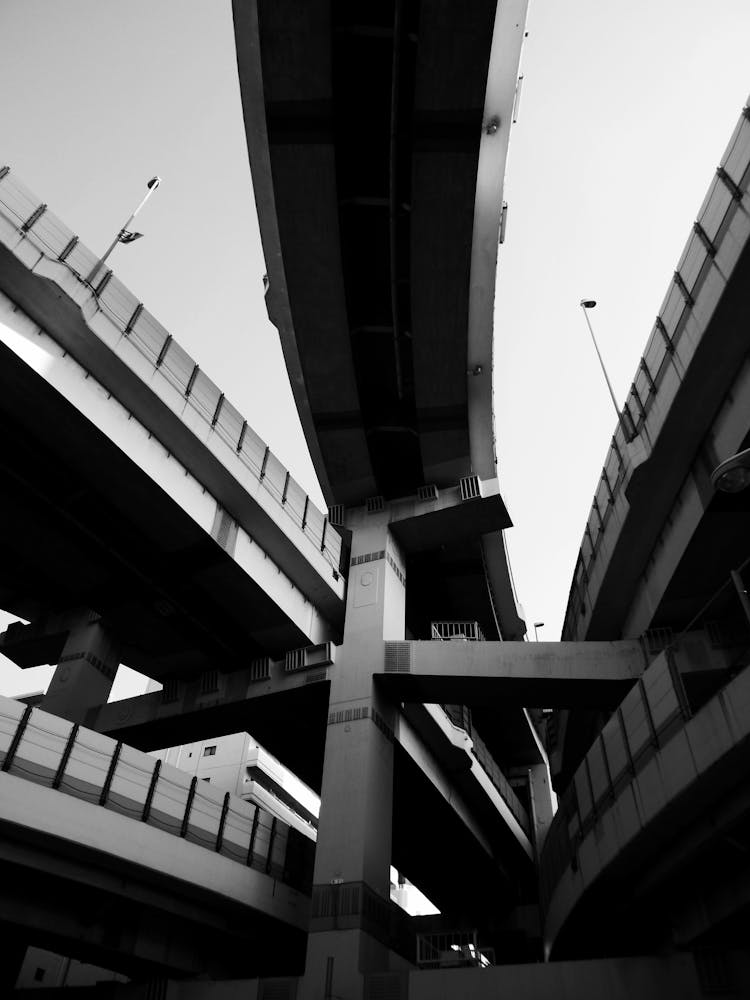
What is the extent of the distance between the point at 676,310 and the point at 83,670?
2153 cm

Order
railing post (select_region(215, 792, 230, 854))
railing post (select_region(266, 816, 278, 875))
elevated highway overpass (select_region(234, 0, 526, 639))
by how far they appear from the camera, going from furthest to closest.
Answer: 1. railing post (select_region(266, 816, 278, 875))
2. railing post (select_region(215, 792, 230, 854))
3. elevated highway overpass (select_region(234, 0, 526, 639))

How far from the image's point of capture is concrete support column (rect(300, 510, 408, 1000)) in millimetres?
16312

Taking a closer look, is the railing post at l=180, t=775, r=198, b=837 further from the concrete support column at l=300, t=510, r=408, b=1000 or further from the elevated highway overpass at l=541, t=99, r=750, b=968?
the elevated highway overpass at l=541, t=99, r=750, b=968

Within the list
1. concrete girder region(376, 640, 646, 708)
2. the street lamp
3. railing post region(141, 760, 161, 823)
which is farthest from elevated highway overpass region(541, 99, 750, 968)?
railing post region(141, 760, 161, 823)

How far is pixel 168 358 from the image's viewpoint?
19.0m

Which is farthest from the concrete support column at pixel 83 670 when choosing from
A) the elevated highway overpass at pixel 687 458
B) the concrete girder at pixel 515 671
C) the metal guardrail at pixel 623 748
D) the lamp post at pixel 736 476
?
the lamp post at pixel 736 476

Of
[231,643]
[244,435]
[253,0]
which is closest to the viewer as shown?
[253,0]

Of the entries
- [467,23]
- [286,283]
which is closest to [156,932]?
[286,283]

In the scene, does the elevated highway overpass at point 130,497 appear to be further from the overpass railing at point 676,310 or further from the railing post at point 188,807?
the overpass railing at point 676,310

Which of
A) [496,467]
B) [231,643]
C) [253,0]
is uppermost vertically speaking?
[253,0]

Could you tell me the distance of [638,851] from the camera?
520 inches

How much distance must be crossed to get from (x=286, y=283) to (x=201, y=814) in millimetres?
15062

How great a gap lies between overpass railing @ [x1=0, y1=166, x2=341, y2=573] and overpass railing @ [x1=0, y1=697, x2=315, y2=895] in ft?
27.5

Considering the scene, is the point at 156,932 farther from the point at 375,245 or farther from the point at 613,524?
the point at 375,245
